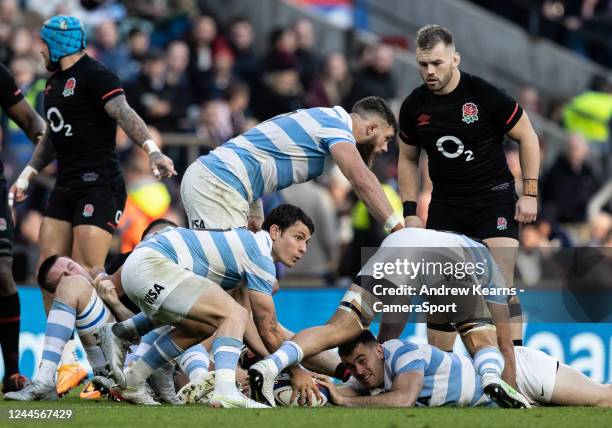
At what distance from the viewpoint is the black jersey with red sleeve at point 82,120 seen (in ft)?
34.7

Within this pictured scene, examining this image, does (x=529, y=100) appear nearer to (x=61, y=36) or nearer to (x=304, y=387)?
(x=61, y=36)

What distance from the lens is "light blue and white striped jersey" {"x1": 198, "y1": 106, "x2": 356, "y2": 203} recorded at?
954 centimetres

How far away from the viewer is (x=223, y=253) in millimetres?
8875

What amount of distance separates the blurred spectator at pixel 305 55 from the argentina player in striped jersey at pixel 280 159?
326 inches

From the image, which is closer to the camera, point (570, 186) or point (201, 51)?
point (570, 186)

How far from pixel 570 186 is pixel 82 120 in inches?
335

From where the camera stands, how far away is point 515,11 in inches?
858

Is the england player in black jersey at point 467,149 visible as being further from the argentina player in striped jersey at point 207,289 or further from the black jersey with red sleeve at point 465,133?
the argentina player in striped jersey at point 207,289

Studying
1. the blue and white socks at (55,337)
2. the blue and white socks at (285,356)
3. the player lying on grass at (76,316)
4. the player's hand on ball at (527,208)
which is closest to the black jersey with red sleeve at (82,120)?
the player lying on grass at (76,316)

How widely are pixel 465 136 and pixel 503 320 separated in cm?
147

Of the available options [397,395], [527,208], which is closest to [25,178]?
[397,395]

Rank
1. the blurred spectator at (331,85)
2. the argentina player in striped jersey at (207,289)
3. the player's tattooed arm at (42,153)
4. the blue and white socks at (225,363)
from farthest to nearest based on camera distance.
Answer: the blurred spectator at (331,85) → the player's tattooed arm at (42,153) → the argentina player in striped jersey at (207,289) → the blue and white socks at (225,363)

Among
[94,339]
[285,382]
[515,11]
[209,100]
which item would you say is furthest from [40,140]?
[515,11]

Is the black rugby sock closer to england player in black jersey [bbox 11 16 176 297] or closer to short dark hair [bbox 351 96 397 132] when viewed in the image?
england player in black jersey [bbox 11 16 176 297]
